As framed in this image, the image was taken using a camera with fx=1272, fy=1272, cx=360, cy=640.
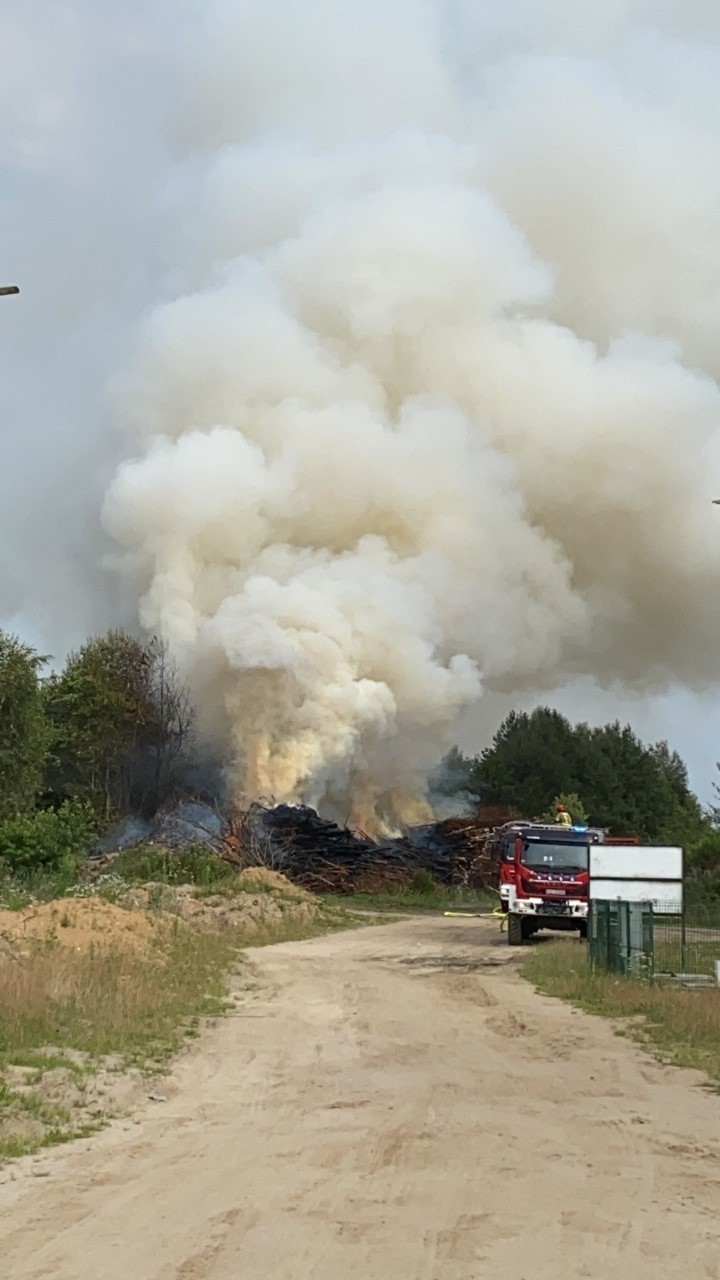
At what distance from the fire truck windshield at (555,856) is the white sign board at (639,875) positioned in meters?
4.21

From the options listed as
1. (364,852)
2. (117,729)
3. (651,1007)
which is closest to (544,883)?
(651,1007)

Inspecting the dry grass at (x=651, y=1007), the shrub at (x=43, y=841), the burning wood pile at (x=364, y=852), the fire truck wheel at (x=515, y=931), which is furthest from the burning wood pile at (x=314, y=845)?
the dry grass at (x=651, y=1007)

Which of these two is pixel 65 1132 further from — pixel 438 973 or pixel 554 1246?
pixel 438 973

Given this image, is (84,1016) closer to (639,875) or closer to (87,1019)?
(87,1019)

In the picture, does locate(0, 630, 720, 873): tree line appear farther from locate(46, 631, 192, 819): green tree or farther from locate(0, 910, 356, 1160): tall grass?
locate(0, 910, 356, 1160): tall grass

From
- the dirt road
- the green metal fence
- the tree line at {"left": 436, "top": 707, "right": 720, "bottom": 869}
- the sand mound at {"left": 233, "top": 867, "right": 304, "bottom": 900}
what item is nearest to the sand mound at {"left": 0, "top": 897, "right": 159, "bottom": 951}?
the dirt road

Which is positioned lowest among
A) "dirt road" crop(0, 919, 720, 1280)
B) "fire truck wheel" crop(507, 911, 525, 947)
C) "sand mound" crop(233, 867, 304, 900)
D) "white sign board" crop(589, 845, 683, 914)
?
"dirt road" crop(0, 919, 720, 1280)

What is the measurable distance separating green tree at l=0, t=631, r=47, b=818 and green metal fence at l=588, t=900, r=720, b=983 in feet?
84.8

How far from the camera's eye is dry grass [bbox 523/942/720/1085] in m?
13.9

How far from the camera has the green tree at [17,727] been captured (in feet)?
143

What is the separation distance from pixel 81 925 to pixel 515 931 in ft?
37.2

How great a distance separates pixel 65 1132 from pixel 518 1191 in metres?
3.55

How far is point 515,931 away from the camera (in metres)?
30.4

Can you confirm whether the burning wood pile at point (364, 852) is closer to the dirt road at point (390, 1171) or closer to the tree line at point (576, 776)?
the tree line at point (576, 776)
